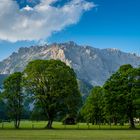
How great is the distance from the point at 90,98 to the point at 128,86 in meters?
42.9

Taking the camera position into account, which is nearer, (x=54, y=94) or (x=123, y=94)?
(x=54, y=94)

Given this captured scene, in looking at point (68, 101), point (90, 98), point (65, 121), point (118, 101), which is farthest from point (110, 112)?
point (65, 121)

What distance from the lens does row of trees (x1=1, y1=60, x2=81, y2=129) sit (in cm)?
9388

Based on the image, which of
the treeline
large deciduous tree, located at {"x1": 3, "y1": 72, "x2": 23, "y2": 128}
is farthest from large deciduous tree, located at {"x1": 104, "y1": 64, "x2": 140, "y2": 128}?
large deciduous tree, located at {"x1": 3, "y1": 72, "x2": 23, "y2": 128}

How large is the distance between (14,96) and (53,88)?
31.2 feet

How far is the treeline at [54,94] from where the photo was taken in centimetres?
9394

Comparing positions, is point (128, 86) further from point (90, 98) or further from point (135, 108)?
point (90, 98)

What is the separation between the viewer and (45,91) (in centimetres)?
9494
